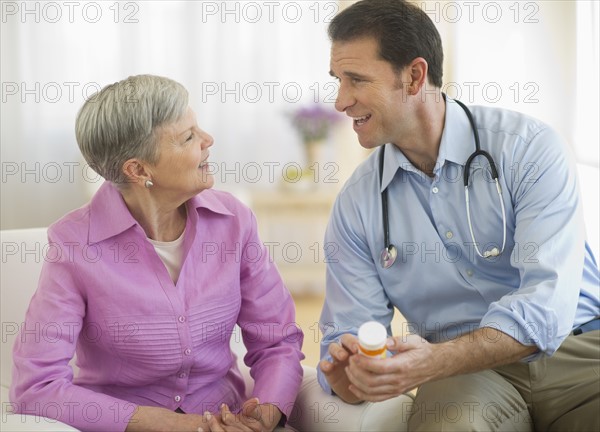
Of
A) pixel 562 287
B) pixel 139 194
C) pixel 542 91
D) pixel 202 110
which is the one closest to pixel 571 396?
pixel 562 287

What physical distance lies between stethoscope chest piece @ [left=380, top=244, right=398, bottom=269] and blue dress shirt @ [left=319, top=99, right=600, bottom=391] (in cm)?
2

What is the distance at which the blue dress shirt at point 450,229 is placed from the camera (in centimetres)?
187

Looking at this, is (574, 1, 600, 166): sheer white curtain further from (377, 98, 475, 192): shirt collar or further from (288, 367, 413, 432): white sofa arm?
(288, 367, 413, 432): white sofa arm

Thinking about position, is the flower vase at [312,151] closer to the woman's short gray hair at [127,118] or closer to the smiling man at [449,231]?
the smiling man at [449,231]

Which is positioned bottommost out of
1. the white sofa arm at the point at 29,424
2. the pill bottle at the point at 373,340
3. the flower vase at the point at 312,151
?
the white sofa arm at the point at 29,424

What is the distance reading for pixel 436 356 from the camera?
164cm

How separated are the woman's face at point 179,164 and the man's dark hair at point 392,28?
1.54 feet

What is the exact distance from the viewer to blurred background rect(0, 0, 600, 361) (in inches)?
173

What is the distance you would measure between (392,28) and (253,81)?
9.42ft

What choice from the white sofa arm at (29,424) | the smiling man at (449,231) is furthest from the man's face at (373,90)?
the white sofa arm at (29,424)

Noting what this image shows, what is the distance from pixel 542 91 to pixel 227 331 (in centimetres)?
295

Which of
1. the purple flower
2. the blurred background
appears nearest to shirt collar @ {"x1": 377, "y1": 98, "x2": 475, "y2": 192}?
the blurred background

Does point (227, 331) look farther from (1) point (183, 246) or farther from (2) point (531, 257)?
(2) point (531, 257)

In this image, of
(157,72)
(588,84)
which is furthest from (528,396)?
(157,72)
